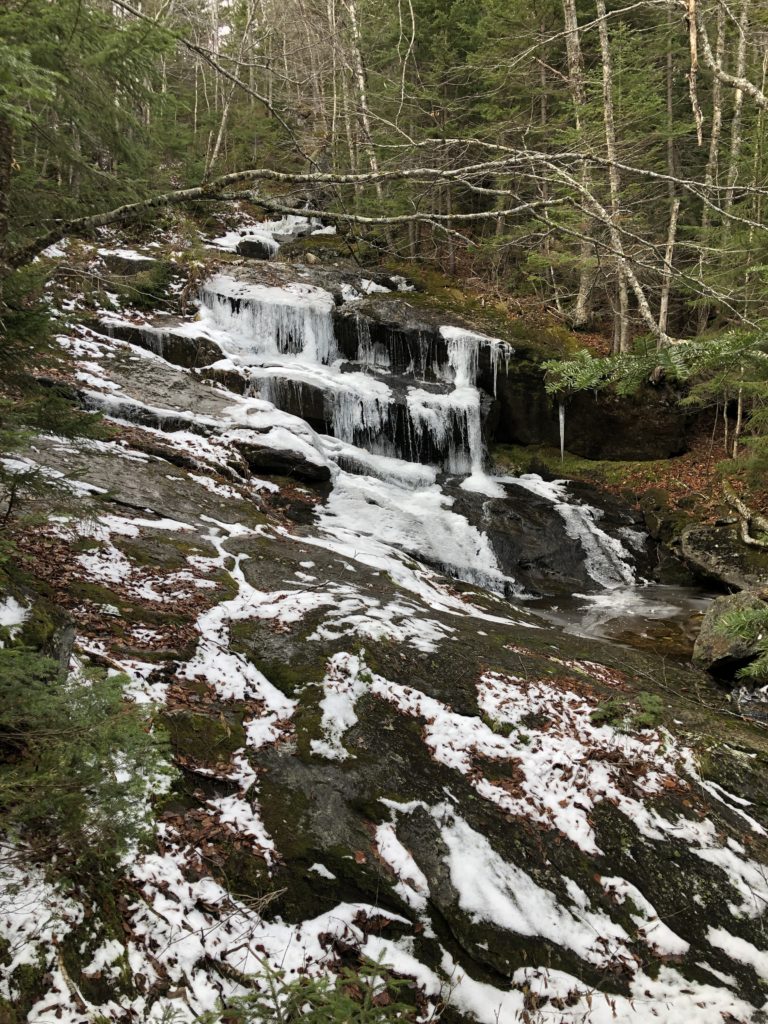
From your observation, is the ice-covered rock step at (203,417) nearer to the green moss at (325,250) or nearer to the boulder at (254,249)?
the boulder at (254,249)

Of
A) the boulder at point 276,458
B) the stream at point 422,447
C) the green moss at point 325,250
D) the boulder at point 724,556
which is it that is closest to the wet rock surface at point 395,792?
the boulder at point 276,458

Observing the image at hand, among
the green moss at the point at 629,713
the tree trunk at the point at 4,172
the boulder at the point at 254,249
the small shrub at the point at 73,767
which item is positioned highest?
the boulder at the point at 254,249

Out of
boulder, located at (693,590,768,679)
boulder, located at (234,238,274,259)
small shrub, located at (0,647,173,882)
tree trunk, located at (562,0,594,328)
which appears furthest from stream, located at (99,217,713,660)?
small shrub, located at (0,647,173,882)

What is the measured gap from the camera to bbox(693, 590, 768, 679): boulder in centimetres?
706

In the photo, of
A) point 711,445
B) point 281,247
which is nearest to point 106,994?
point 711,445

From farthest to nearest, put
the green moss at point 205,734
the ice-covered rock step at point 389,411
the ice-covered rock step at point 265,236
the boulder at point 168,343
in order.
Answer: the ice-covered rock step at point 265,236, the ice-covered rock step at point 389,411, the boulder at point 168,343, the green moss at point 205,734

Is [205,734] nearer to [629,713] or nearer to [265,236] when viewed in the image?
[629,713]

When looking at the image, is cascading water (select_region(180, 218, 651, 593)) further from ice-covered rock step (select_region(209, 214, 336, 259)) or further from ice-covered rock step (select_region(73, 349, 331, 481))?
Answer: ice-covered rock step (select_region(209, 214, 336, 259))

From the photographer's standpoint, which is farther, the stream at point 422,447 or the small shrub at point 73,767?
the stream at point 422,447

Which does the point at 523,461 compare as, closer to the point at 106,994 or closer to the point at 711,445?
the point at 711,445

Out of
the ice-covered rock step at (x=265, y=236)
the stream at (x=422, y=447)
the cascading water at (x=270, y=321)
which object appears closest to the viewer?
the stream at (x=422, y=447)

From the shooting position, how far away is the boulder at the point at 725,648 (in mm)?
7059

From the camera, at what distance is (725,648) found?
7.24 meters

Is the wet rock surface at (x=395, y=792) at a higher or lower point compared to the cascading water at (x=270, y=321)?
lower
